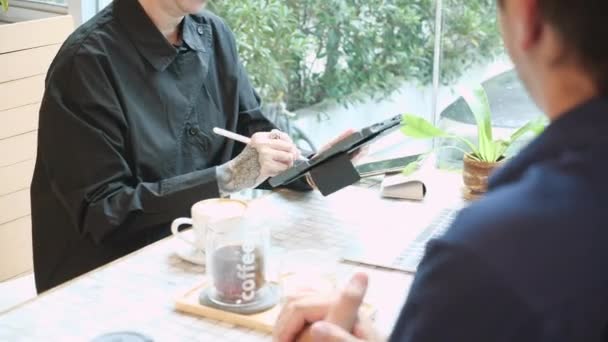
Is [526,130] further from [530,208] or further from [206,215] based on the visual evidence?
[530,208]

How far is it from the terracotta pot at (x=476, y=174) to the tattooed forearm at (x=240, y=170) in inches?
16.1

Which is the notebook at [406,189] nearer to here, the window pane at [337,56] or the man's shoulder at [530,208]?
the window pane at [337,56]

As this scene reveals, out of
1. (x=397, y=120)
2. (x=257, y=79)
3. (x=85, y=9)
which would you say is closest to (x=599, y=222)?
(x=397, y=120)

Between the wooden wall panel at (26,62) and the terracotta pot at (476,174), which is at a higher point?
the terracotta pot at (476,174)

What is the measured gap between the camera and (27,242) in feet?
7.89

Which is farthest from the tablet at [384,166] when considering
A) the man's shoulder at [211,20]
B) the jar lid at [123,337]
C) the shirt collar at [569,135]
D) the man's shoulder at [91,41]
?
the shirt collar at [569,135]

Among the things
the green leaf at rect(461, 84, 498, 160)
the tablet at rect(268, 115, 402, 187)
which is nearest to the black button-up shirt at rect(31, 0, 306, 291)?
the tablet at rect(268, 115, 402, 187)

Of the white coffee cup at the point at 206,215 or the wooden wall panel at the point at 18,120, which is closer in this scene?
the white coffee cup at the point at 206,215

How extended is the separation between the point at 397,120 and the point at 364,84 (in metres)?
0.81

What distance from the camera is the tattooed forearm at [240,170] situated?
1695 millimetres

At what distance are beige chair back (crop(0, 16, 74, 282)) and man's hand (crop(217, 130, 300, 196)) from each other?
2.90 ft

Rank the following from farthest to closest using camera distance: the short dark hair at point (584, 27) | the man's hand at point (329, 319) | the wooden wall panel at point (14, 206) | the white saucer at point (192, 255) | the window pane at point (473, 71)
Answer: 1. the wooden wall panel at point (14, 206)
2. the window pane at point (473, 71)
3. the white saucer at point (192, 255)
4. the man's hand at point (329, 319)
5. the short dark hair at point (584, 27)

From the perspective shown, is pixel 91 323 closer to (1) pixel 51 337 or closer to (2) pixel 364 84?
(1) pixel 51 337

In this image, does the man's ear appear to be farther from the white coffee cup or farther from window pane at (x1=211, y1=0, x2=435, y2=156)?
window pane at (x1=211, y1=0, x2=435, y2=156)
